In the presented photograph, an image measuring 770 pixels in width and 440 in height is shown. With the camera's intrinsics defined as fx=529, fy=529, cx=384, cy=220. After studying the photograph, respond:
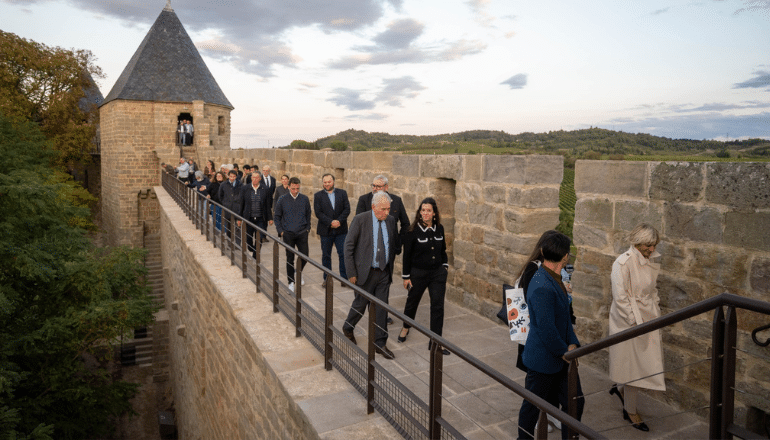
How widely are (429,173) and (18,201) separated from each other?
8455mm

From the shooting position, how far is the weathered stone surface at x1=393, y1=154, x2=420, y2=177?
730cm

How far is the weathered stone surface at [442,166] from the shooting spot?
6.46 metres

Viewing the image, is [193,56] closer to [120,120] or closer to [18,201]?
[120,120]

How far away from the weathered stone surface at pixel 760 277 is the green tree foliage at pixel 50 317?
10.8 m

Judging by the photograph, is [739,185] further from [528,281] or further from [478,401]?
[478,401]

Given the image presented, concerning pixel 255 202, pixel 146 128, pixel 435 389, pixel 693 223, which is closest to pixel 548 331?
pixel 435 389

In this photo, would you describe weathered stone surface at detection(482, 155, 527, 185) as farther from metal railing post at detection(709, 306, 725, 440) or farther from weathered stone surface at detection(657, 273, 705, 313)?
metal railing post at detection(709, 306, 725, 440)

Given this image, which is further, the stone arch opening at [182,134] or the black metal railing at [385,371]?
the stone arch opening at [182,134]

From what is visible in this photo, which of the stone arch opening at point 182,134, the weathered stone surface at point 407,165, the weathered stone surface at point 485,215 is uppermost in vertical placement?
the stone arch opening at point 182,134

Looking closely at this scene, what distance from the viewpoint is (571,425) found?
6.34 feet

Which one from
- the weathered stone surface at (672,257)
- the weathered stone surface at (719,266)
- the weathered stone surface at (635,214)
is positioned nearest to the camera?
the weathered stone surface at (719,266)

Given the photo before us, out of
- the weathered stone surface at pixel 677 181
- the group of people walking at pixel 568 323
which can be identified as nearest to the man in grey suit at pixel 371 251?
the group of people walking at pixel 568 323

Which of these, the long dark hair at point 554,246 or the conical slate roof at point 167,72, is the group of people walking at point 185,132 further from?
the long dark hair at point 554,246

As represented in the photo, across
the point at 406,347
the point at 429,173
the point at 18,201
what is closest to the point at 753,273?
the point at 406,347
